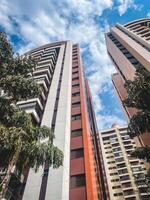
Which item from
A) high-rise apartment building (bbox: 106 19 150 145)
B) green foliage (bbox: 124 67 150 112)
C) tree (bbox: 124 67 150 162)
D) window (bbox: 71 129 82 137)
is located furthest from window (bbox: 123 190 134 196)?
green foliage (bbox: 124 67 150 112)

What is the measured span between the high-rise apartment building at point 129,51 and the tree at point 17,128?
14823mm

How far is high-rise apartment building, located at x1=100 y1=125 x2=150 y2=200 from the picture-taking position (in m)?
81.1

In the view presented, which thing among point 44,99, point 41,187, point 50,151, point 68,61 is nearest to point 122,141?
point 68,61

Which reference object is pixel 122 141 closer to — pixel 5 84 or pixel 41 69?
pixel 41 69

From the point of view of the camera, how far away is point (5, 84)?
15680 millimetres

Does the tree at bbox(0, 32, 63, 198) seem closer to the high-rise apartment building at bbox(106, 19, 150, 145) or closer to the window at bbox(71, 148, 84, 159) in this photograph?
the window at bbox(71, 148, 84, 159)

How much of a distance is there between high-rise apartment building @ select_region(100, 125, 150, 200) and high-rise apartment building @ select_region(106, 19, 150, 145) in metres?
30.4

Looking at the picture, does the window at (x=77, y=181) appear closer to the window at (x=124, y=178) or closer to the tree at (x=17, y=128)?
the tree at (x=17, y=128)

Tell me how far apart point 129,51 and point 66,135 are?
2738 cm

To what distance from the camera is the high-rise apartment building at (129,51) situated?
36169 millimetres

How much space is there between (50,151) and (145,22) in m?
62.3

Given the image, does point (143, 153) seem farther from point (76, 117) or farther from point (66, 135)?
point (76, 117)

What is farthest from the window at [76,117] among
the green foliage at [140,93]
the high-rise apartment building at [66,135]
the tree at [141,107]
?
the tree at [141,107]

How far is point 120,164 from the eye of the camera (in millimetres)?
92812
